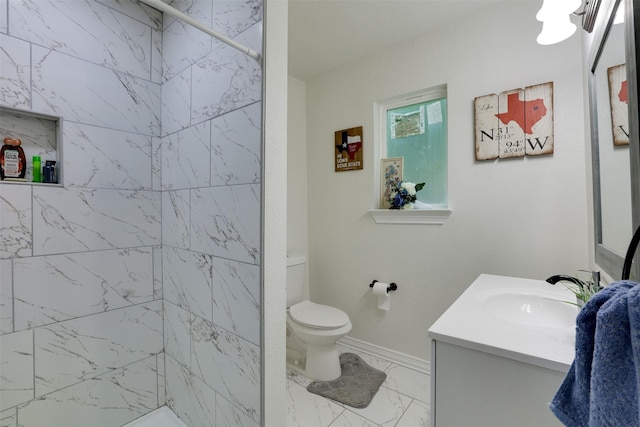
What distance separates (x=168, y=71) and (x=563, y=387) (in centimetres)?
196

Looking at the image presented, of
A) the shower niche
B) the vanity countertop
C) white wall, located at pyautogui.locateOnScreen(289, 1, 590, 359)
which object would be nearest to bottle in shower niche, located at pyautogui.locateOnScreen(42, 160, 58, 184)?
the shower niche

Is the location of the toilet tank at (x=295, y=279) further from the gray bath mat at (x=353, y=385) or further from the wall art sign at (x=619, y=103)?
the wall art sign at (x=619, y=103)

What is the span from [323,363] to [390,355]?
58 centimetres

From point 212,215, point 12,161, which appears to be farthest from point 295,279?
point 12,161

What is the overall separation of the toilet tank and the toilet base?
433 millimetres

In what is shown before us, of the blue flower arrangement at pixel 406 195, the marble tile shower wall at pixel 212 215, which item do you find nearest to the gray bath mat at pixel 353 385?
the marble tile shower wall at pixel 212 215

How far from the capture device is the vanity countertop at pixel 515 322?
30.3 inches

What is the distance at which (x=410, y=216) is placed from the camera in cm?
209

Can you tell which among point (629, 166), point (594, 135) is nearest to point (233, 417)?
point (629, 166)

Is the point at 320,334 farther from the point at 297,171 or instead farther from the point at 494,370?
the point at 297,171

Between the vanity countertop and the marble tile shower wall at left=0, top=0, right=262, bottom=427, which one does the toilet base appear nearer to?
the marble tile shower wall at left=0, top=0, right=262, bottom=427

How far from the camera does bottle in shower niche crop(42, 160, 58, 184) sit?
125 cm

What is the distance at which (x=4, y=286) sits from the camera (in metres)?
1.13

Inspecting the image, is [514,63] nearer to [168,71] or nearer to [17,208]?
[168,71]
